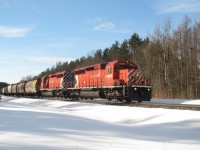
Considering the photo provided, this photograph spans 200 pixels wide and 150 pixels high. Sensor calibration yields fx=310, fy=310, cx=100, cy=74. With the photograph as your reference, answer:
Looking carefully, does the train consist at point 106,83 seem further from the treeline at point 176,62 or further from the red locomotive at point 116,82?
the treeline at point 176,62

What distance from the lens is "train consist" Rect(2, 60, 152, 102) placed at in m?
23.1

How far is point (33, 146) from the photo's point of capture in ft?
21.4

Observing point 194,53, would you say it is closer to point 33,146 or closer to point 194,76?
point 194,76

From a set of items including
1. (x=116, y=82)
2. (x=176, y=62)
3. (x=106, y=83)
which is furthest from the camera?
(x=176, y=62)

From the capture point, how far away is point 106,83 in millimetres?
25844

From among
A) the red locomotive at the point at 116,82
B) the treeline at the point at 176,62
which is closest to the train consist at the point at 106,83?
the red locomotive at the point at 116,82

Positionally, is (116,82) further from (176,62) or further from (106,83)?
(176,62)

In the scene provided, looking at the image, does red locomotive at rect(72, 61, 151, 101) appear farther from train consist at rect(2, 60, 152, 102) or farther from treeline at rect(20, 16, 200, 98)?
treeline at rect(20, 16, 200, 98)

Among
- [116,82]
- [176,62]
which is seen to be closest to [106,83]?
[116,82]

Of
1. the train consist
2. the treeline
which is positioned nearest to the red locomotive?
the train consist

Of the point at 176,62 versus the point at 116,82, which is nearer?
the point at 116,82

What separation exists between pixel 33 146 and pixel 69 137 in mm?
1324

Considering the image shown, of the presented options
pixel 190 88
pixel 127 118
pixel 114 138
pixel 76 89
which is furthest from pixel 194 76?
pixel 114 138

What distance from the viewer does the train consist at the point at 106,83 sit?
909 inches
